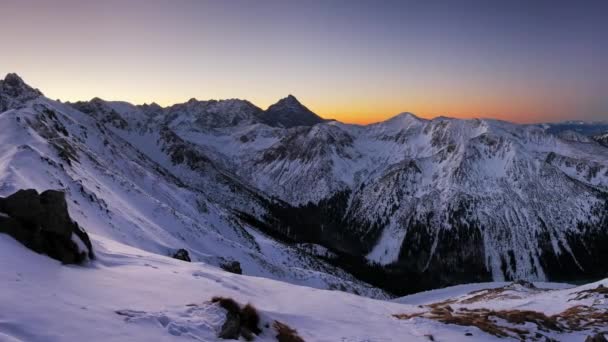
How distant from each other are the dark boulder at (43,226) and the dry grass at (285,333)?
11.8 m

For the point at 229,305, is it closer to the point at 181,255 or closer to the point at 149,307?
the point at 149,307

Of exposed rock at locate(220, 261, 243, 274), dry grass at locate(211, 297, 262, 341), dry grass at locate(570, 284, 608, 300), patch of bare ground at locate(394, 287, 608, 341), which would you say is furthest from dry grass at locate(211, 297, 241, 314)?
dry grass at locate(570, 284, 608, 300)

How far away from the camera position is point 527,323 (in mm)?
31375

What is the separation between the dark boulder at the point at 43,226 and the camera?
2189 cm

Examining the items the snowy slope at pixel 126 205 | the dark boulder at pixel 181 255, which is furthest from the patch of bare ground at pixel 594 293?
the snowy slope at pixel 126 205

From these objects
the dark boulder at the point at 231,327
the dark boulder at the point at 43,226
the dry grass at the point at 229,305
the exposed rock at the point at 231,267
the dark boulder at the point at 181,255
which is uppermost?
the dark boulder at the point at 43,226

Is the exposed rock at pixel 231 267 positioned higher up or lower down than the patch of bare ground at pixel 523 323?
lower down

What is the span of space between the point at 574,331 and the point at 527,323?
4.23m

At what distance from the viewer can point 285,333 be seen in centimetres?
1927

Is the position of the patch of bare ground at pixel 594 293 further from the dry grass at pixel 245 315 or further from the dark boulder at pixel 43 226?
the dark boulder at pixel 43 226

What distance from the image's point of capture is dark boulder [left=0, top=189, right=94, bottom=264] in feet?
71.8

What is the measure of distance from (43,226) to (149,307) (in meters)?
10.2

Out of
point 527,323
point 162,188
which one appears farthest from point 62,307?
point 162,188

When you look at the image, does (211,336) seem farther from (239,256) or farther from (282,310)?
(239,256)
